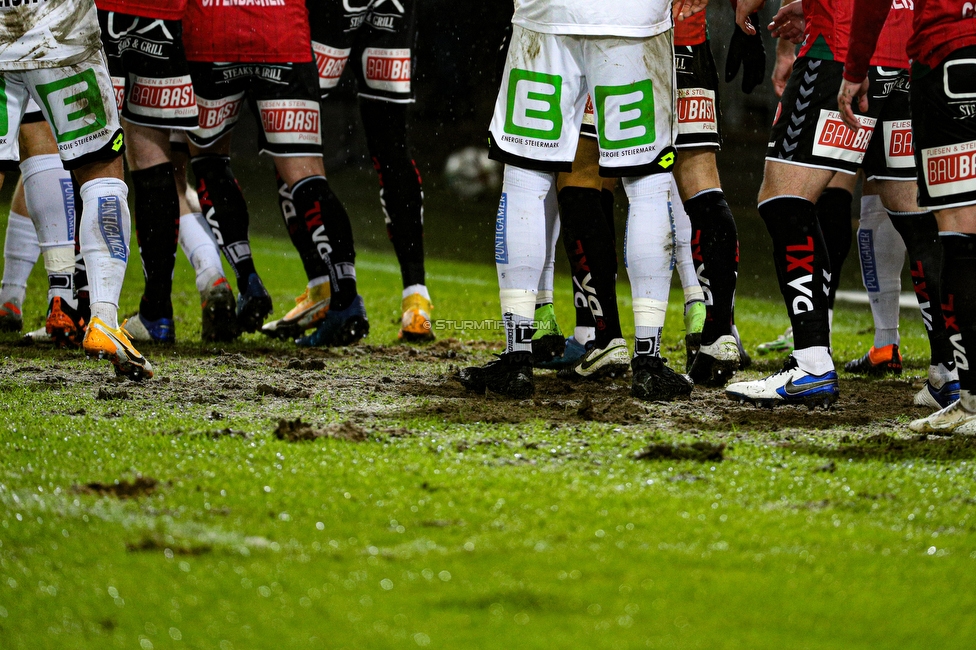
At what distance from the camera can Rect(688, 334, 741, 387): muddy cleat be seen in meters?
3.85

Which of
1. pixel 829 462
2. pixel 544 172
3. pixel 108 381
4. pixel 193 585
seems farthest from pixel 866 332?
pixel 193 585

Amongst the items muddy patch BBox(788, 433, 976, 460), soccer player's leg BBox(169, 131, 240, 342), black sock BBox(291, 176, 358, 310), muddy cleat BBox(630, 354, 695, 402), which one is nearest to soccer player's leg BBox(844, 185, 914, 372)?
muddy cleat BBox(630, 354, 695, 402)

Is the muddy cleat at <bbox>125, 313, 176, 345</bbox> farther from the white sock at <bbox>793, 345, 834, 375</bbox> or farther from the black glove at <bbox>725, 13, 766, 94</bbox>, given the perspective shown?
the white sock at <bbox>793, 345, 834, 375</bbox>

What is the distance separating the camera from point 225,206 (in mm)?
5113

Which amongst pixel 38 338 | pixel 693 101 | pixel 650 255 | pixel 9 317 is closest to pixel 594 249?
pixel 650 255

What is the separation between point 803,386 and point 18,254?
3.67 m

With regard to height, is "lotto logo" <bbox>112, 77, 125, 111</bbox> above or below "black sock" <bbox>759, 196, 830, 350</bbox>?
above

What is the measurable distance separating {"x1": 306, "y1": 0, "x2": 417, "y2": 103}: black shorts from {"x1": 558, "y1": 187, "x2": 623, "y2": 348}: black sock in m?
1.65

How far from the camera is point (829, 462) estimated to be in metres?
2.60

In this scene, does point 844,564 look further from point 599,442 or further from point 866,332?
point 866,332

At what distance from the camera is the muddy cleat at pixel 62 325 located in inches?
175

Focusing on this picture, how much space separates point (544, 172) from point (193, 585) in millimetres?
2138

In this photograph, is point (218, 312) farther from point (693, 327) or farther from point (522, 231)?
point (693, 327)

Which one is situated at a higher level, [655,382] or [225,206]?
[225,206]
